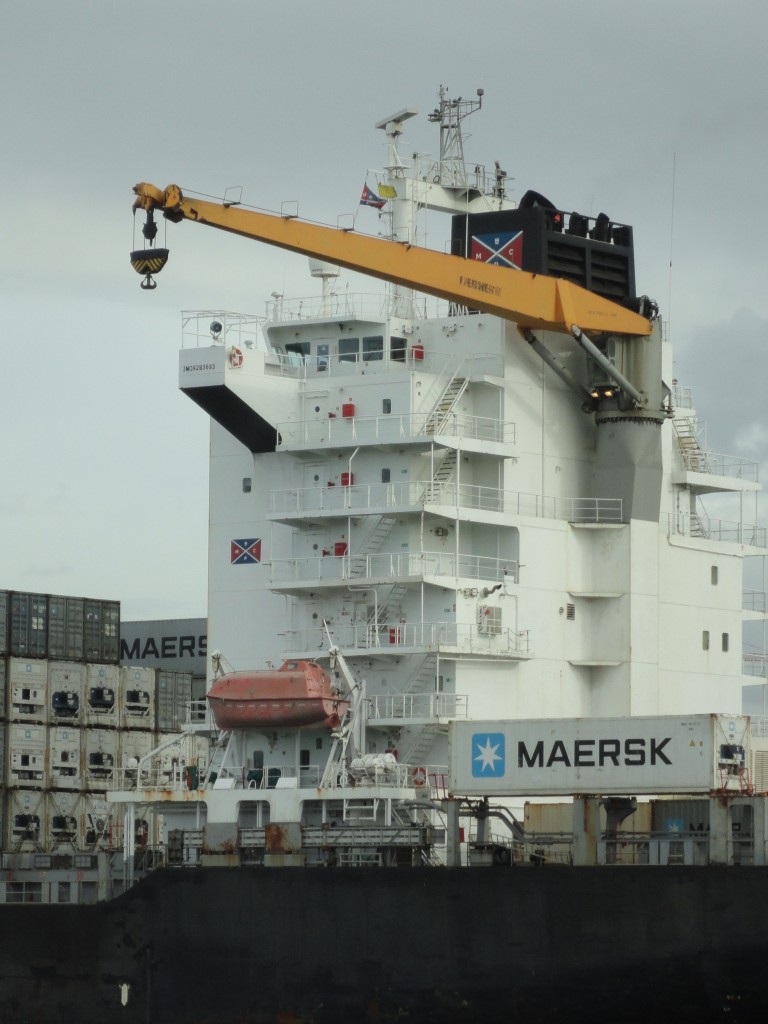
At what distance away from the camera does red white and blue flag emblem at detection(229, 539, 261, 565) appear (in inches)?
1574

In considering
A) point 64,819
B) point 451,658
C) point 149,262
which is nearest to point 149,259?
point 149,262

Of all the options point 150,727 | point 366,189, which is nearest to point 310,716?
point 366,189

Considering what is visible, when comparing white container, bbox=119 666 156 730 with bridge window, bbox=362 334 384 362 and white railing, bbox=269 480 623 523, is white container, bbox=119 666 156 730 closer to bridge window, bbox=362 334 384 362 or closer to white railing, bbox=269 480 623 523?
white railing, bbox=269 480 623 523

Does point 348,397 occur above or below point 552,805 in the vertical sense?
above

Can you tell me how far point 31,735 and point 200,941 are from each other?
44.6 ft

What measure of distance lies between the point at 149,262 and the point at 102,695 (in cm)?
1521

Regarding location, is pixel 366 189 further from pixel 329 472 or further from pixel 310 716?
pixel 310 716

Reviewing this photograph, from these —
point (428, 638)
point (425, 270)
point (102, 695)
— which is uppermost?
point (425, 270)

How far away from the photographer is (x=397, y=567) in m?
37.8

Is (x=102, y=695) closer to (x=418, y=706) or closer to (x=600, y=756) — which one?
(x=418, y=706)

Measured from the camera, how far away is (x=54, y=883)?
3669cm

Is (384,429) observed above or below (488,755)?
above

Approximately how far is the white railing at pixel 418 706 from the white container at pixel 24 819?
A: 11.9 m

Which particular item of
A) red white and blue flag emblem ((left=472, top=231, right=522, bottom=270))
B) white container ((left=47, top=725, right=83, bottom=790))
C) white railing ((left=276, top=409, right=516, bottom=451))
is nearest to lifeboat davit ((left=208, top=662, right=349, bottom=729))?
white railing ((left=276, top=409, right=516, bottom=451))
